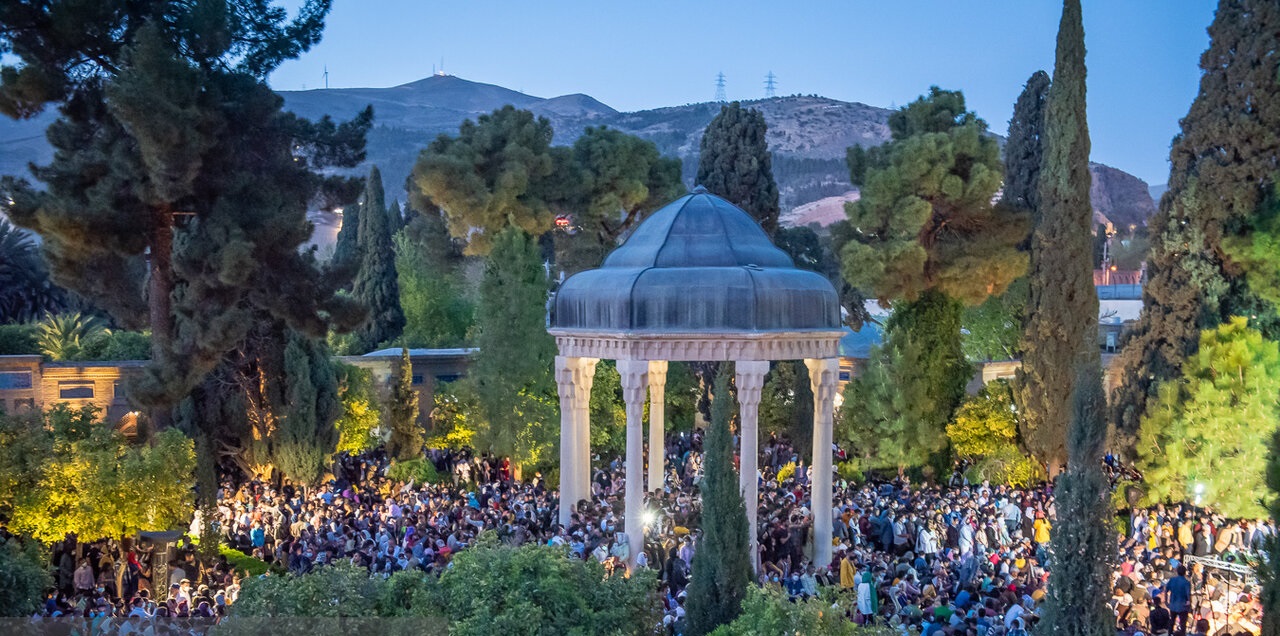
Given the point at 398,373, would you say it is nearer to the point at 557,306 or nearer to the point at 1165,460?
the point at 557,306

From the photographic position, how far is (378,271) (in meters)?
43.2

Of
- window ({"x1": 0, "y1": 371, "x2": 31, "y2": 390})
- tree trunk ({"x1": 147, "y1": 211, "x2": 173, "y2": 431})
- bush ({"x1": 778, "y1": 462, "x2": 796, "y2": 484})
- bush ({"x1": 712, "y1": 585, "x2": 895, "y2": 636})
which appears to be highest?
tree trunk ({"x1": 147, "y1": 211, "x2": 173, "y2": 431})

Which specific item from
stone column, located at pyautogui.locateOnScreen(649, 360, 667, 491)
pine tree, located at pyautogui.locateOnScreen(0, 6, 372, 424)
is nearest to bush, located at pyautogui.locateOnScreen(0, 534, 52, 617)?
pine tree, located at pyautogui.locateOnScreen(0, 6, 372, 424)

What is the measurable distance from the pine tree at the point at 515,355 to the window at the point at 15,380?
36.9ft

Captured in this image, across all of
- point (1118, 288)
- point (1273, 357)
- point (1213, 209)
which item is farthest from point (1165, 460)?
point (1118, 288)

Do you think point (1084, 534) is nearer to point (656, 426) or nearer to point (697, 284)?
point (697, 284)

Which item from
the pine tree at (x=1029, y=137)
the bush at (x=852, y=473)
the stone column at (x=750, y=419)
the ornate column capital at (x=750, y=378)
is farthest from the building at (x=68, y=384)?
the pine tree at (x=1029, y=137)

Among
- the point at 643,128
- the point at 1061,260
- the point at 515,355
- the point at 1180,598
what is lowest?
the point at 1180,598

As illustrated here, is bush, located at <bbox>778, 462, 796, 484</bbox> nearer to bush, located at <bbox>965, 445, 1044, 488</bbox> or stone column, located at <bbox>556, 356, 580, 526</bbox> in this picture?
bush, located at <bbox>965, 445, 1044, 488</bbox>

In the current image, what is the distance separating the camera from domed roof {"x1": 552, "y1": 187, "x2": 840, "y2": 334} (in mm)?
17422

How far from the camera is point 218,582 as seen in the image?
17062 mm

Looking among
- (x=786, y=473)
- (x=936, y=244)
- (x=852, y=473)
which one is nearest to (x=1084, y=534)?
(x=786, y=473)

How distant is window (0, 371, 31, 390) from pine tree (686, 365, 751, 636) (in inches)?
888

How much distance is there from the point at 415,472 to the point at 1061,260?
614 inches
